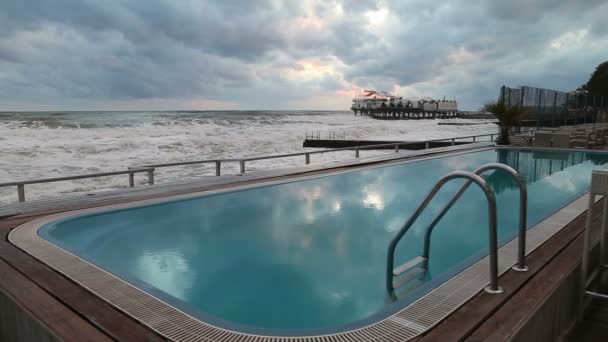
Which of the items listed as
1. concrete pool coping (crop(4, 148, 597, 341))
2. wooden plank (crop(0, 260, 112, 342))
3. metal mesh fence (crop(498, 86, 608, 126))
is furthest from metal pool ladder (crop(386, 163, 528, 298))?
metal mesh fence (crop(498, 86, 608, 126))

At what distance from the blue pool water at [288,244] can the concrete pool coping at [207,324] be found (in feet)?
0.30

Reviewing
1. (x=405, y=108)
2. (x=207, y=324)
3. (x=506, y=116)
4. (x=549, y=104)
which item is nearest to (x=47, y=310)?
(x=207, y=324)

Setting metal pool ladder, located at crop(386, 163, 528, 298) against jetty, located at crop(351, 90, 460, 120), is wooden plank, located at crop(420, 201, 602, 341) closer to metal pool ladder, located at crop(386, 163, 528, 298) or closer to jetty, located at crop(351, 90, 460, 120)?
metal pool ladder, located at crop(386, 163, 528, 298)

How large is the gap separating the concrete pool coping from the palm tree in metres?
8.87

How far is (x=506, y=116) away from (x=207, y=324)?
1067 cm

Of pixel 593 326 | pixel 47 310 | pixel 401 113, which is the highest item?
pixel 401 113

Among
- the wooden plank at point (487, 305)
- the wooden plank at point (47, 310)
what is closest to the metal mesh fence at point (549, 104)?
the wooden plank at point (487, 305)

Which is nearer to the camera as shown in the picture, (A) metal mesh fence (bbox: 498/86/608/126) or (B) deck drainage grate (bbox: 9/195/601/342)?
(B) deck drainage grate (bbox: 9/195/601/342)

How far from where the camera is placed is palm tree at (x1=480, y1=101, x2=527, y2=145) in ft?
34.1

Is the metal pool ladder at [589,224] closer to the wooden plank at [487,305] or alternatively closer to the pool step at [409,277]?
the wooden plank at [487,305]

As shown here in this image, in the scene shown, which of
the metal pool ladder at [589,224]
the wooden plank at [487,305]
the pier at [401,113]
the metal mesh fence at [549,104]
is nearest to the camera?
the wooden plank at [487,305]

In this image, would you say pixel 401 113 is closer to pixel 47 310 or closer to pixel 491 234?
pixel 491 234

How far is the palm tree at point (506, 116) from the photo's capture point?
10.4m

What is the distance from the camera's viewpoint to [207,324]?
1.61 m
